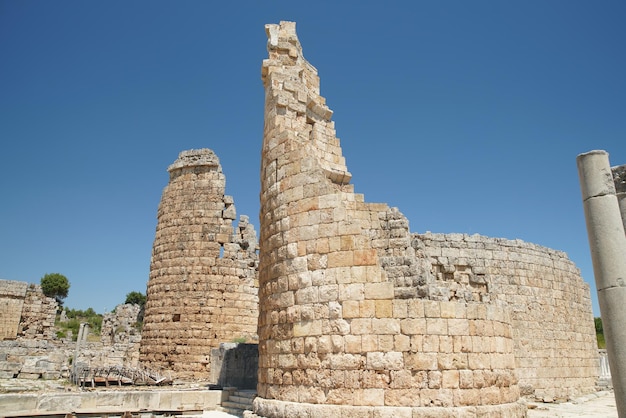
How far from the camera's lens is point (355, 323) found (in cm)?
762

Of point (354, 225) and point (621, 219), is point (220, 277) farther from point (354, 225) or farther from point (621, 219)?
point (621, 219)

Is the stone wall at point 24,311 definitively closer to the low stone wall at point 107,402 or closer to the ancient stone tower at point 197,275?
the ancient stone tower at point 197,275

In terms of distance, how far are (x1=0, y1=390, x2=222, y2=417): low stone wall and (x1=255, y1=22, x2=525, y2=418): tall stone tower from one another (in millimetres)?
2480

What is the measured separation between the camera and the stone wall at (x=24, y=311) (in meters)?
22.2

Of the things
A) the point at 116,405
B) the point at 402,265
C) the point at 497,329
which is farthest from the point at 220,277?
the point at 497,329

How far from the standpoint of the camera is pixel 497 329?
26.5ft

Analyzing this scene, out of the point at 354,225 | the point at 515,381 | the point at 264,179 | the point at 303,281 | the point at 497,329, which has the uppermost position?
the point at 264,179

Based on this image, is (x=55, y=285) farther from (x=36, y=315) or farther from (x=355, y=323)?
(x=355, y=323)

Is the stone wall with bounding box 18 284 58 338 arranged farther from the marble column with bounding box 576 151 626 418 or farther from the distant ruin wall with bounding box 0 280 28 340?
the marble column with bounding box 576 151 626 418

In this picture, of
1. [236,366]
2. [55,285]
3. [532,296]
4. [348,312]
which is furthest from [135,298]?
[348,312]

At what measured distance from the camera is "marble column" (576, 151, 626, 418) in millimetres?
5223

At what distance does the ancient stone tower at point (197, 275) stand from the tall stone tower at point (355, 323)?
6700 mm

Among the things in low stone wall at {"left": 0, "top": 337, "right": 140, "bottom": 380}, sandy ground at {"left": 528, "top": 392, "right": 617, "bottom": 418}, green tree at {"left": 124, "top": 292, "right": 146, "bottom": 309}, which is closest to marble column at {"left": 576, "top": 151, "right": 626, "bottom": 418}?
sandy ground at {"left": 528, "top": 392, "right": 617, "bottom": 418}

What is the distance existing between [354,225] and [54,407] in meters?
6.86
